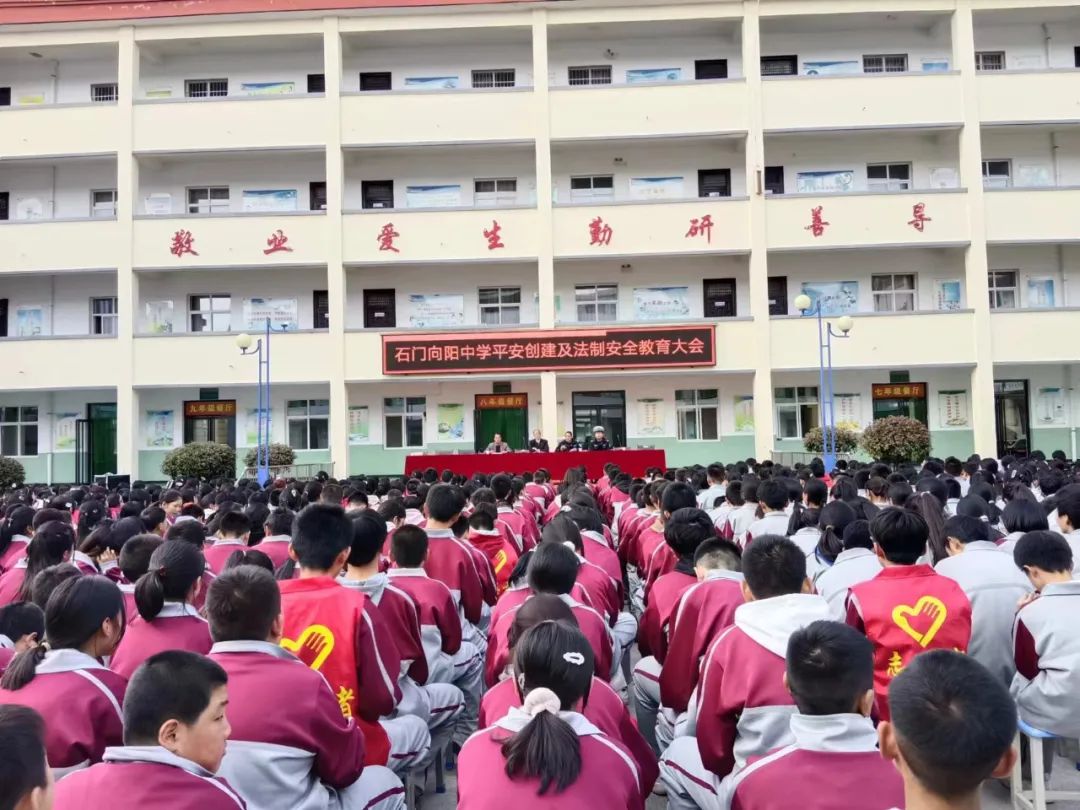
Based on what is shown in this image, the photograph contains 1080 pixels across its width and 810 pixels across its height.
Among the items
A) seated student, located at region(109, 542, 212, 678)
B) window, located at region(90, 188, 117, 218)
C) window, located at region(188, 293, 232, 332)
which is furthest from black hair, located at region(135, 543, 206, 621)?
window, located at region(90, 188, 117, 218)

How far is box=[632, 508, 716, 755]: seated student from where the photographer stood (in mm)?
4109

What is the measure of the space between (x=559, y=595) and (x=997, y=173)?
68.3 ft

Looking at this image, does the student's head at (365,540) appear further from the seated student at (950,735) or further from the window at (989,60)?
the window at (989,60)

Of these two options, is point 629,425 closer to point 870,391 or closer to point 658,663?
point 870,391

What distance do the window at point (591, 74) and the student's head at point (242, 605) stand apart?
19.7 m

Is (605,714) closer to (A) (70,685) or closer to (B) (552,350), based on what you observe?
(A) (70,685)

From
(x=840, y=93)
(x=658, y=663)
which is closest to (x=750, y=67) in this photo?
(x=840, y=93)

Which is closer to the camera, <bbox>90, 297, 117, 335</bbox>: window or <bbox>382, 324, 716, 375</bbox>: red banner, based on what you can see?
<bbox>382, 324, 716, 375</bbox>: red banner

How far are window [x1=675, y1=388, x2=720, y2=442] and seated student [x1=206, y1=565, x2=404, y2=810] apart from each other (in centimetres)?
1786

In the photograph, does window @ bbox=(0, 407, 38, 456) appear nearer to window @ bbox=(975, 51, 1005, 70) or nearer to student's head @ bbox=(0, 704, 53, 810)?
student's head @ bbox=(0, 704, 53, 810)

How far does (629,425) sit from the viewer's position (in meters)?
20.2

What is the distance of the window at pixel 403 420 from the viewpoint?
2031 centimetres

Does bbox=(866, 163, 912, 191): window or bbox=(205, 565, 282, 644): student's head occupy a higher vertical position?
bbox=(866, 163, 912, 191): window

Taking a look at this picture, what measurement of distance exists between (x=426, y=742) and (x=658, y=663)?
127 cm
